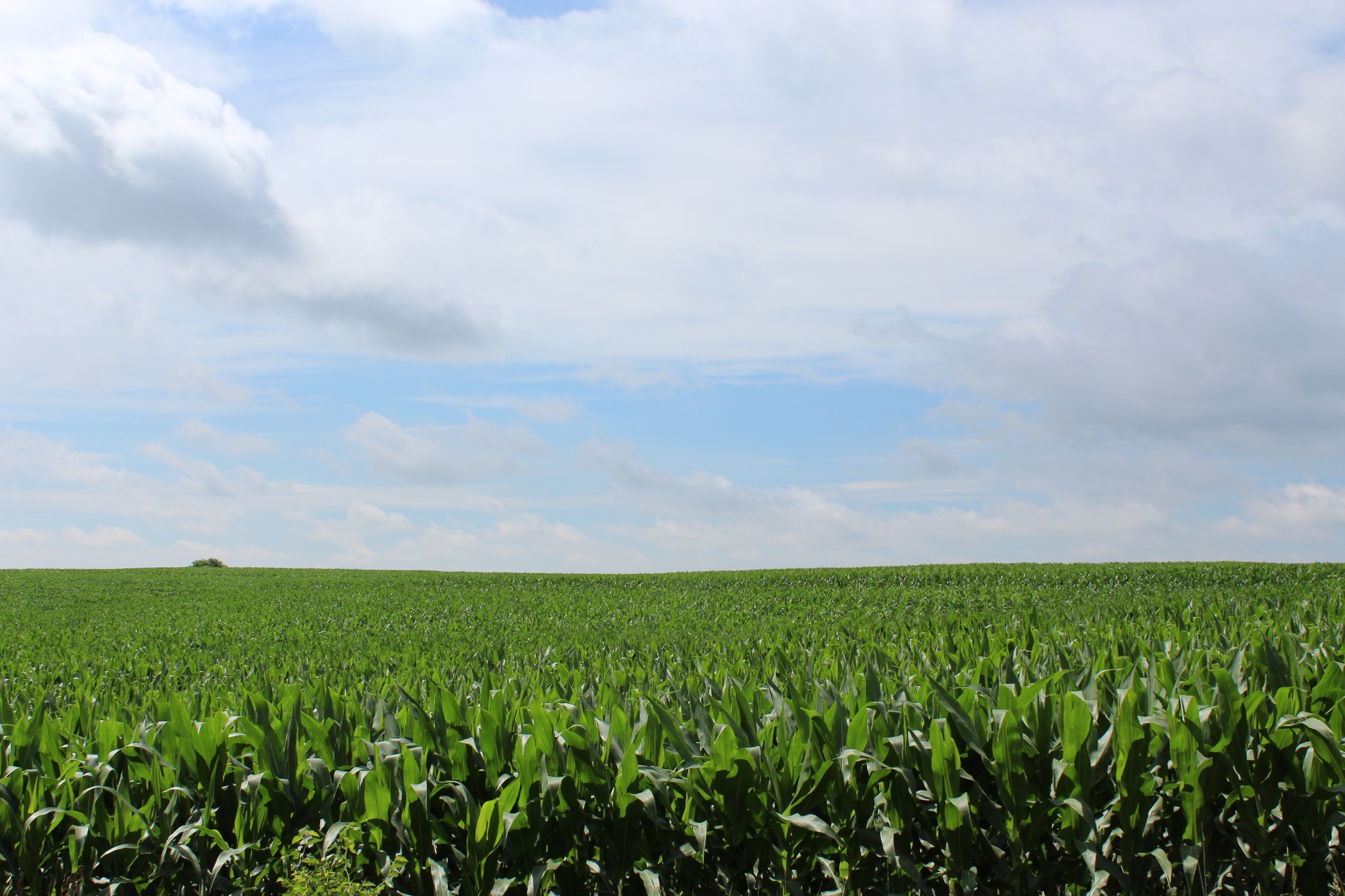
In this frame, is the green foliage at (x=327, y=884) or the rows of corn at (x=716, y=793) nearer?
the green foliage at (x=327, y=884)

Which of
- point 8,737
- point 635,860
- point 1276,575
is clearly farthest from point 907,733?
point 1276,575

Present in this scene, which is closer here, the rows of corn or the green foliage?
the green foliage

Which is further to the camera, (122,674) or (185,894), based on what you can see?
(122,674)

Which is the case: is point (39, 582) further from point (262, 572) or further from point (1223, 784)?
point (1223, 784)

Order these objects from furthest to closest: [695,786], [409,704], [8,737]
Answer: [8,737]
[409,704]
[695,786]

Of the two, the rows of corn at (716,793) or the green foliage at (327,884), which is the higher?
the rows of corn at (716,793)

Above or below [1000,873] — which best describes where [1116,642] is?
above

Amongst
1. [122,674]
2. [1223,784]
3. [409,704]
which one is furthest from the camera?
[122,674]

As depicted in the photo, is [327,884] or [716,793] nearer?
[327,884]

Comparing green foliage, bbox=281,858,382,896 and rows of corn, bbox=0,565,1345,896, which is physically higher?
rows of corn, bbox=0,565,1345,896

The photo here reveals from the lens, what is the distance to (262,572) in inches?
1437

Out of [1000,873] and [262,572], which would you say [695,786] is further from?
[262,572]

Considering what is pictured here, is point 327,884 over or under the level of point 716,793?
under

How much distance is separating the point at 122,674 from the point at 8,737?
5982 mm
